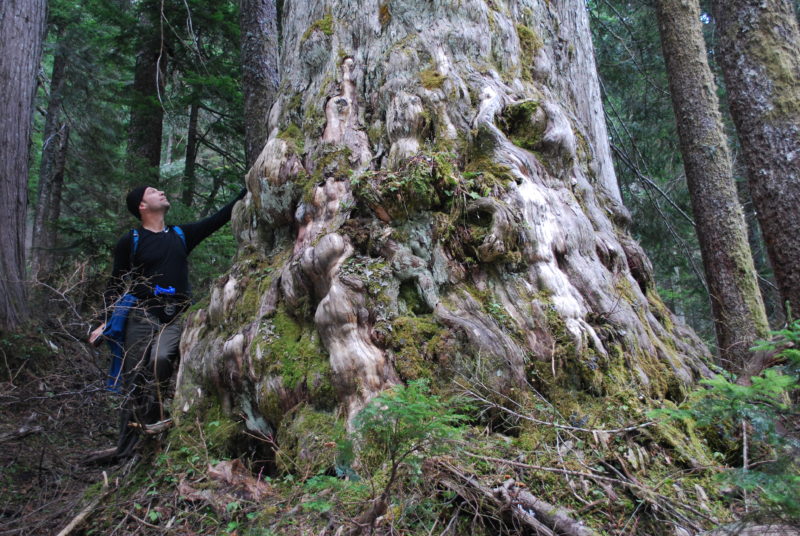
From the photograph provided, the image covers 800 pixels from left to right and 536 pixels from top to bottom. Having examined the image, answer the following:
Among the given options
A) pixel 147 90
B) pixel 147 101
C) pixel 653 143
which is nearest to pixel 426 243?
pixel 147 101

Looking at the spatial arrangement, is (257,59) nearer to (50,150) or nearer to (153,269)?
(153,269)

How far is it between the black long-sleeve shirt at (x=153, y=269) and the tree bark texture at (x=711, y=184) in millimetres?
5911

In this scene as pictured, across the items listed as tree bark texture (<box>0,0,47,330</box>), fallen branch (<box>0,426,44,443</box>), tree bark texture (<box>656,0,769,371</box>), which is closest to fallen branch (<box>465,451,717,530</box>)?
fallen branch (<box>0,426,44,443</box>)

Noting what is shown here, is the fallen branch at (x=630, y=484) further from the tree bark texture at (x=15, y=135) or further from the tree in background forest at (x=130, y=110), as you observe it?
the tree bark texture at (x=15, y=135)

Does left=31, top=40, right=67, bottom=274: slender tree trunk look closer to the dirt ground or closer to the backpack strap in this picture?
the dirt ground

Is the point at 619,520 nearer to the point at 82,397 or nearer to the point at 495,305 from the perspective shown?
the point at 495,305

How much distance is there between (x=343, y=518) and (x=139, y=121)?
9.19 meters

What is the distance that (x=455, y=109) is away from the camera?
3916mm

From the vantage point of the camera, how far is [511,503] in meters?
2.20

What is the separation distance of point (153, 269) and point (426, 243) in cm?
242

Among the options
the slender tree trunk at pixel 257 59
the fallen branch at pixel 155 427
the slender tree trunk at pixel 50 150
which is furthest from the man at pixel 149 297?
the slender tree trunk at pixel 50 150

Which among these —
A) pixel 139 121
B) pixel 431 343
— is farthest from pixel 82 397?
pixel 139 121

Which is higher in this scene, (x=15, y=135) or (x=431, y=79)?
(x=431, y=79)

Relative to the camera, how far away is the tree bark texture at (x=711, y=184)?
6062 mm
